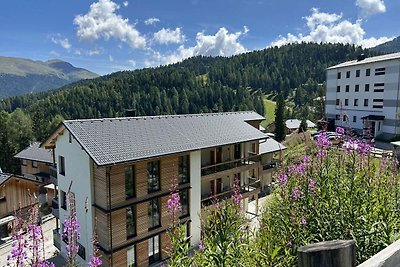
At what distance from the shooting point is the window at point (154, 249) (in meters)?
18.6

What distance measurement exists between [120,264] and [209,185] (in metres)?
9.57

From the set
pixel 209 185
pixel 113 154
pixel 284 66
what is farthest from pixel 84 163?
pixel 284 66

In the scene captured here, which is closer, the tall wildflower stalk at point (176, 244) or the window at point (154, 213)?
the tall wildflower stalk at point (176, 244)

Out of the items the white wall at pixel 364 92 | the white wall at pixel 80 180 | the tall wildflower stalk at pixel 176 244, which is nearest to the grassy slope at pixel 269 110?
the white wall at pixel 364 92

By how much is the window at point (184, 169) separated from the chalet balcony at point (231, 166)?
1.68m

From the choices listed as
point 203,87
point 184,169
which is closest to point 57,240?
point 184,169

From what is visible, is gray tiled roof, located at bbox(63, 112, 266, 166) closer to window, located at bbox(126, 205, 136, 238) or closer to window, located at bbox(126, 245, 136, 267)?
window, located at bbox(126, 205, 136, 238)

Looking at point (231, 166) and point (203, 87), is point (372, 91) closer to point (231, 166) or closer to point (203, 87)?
point (231, 166)

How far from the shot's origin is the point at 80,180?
1788cm

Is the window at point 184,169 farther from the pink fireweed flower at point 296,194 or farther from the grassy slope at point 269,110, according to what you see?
the grassy slope at point 269,110

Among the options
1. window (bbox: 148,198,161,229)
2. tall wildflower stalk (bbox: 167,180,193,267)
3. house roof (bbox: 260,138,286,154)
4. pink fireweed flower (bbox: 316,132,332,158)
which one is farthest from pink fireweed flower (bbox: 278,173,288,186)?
house roof (bbox: 260,138,286,154)

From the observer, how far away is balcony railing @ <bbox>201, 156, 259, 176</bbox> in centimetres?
2259

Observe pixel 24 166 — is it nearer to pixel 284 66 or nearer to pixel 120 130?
pixel 120 130

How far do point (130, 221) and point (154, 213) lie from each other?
5.76 feet
